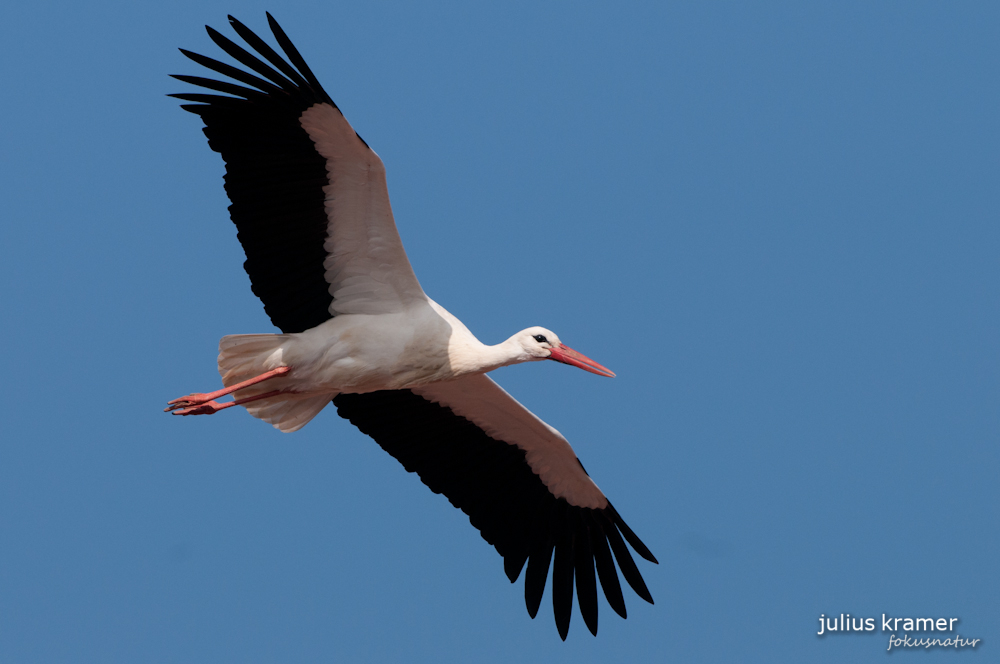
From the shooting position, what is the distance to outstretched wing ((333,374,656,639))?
10211 millimetres

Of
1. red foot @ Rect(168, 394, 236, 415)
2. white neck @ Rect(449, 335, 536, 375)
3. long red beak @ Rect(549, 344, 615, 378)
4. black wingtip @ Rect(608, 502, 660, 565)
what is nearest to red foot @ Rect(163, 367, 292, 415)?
red foot @ Rect(168, 394, 236, 415)

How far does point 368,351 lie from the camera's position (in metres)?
8.92

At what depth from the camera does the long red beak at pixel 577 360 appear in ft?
30.8

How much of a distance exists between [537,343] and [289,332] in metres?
1.82

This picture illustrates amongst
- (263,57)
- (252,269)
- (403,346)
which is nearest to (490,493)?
(403,346)

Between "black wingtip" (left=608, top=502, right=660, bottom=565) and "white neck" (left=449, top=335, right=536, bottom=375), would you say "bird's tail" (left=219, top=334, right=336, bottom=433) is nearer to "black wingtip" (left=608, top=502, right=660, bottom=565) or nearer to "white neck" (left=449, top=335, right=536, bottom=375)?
"white neck" (left=449, top=335, right=536, bottom=375)

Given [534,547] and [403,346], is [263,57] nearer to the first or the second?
[403,346]

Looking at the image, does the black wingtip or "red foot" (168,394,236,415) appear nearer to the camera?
"red foot" (168,394,236,415)

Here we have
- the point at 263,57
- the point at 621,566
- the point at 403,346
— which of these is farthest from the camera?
the point at 621,566

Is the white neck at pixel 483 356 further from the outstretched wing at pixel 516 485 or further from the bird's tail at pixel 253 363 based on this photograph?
the bird's tail at pixel 253 363

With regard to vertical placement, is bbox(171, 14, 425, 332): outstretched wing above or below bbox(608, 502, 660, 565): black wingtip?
above

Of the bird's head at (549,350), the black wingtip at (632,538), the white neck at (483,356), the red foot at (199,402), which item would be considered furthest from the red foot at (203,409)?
the black wingtip at (632,538)

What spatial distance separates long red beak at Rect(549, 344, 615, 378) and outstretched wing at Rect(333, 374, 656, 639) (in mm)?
869

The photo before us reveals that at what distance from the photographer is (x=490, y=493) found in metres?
10.4
